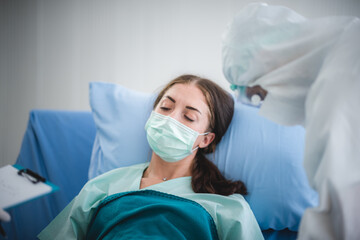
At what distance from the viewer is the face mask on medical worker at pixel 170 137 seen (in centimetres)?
86

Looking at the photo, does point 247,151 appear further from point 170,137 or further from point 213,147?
point 170,137

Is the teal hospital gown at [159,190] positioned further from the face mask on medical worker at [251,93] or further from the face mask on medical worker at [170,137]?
the face mask on medical worker at [251,93]

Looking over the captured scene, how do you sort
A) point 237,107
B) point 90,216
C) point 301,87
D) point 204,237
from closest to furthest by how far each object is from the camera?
point 301,87 < point 204,237 < point 90,216 < point 237,107

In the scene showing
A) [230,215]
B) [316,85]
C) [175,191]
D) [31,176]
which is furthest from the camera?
[175,191]

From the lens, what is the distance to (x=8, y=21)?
141cm

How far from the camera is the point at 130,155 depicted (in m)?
1.10

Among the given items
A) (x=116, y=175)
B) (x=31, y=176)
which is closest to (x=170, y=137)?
(x=116, y=175)

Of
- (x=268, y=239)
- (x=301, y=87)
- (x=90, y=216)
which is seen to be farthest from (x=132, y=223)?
(x=301, y=87)

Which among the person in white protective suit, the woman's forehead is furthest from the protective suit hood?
the woman's forehead

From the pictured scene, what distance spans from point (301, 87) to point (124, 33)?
130 cm

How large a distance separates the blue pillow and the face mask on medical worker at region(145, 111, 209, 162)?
21 cm

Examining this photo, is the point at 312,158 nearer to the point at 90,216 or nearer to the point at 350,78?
the point at 350,78

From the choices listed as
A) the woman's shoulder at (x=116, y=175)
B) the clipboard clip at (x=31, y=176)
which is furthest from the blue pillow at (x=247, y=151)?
the clipboard clip at (x=31, y=176)

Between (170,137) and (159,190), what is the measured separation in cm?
21
